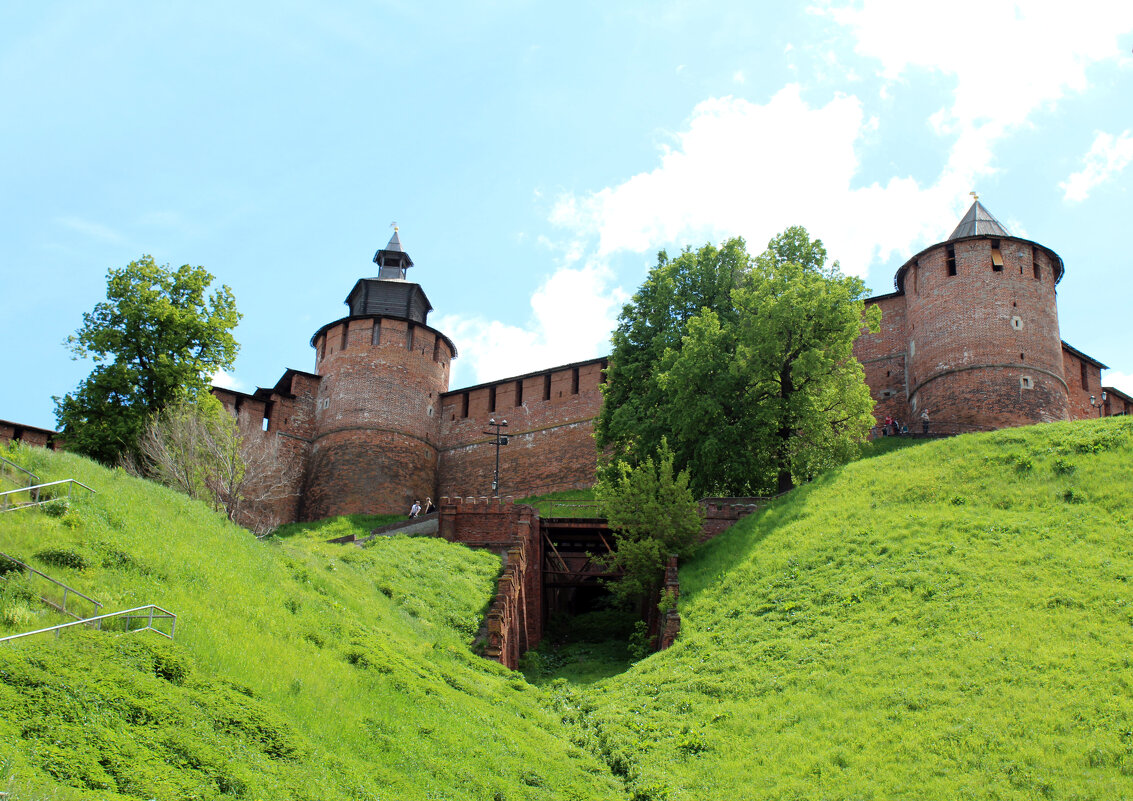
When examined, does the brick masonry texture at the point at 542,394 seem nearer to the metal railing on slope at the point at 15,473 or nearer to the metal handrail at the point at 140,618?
the metal railing on slope at the point at 15,473

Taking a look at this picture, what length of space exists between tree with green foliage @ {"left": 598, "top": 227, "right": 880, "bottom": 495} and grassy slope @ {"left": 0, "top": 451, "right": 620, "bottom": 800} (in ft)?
30.2

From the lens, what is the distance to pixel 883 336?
33094mm

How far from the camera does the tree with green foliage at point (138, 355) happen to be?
78.4 feet

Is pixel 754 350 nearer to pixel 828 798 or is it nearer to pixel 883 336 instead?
pixel 883 336

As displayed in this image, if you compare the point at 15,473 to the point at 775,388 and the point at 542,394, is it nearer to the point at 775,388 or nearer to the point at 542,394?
the point at 775,388

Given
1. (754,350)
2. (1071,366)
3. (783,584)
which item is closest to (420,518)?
(754,350)

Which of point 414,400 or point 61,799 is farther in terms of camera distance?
point 414,400

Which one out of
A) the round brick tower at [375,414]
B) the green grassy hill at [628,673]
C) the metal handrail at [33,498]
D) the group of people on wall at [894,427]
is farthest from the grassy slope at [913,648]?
the round brick tower at [375,414]

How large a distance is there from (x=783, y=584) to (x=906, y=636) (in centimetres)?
367

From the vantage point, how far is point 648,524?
21203 millimetres

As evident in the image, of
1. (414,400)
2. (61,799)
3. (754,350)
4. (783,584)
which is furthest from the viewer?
(414,400)

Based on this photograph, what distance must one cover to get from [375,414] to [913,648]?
25.6 metres

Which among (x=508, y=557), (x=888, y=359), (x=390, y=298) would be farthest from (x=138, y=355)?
(x=888, y=359)

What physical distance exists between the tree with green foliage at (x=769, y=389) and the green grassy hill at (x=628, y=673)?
4146mm
